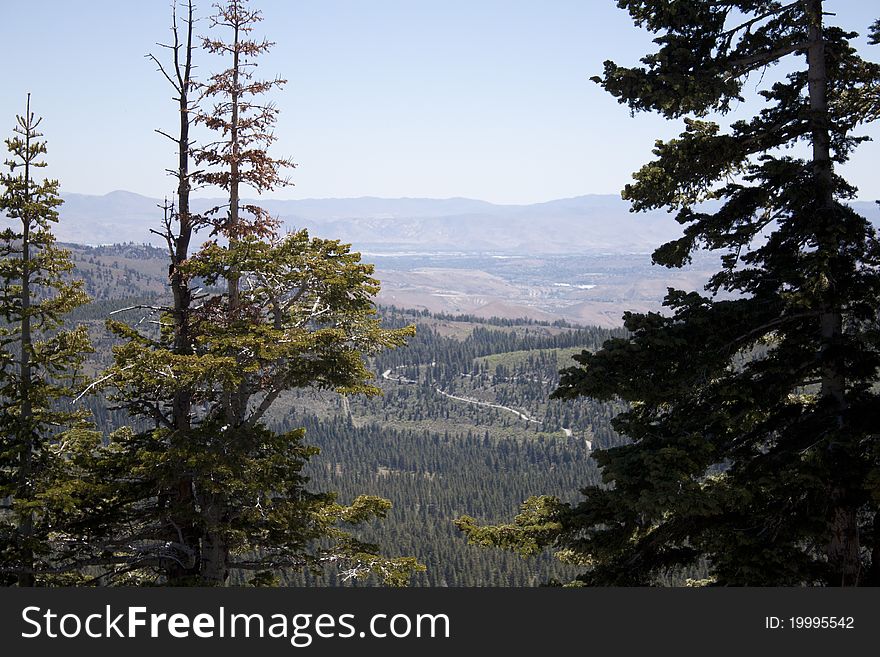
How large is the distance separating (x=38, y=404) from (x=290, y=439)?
25.1 ft

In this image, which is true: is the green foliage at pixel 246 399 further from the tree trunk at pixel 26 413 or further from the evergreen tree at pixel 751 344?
the evergreen tree at pixel 751 344

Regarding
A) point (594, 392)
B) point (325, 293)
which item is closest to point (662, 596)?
point (594, 392)

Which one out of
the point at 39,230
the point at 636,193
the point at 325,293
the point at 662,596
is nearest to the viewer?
the point at 662,596

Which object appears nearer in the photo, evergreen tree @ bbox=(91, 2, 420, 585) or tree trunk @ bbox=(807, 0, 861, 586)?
tree trunk @ bbox=(807, 0, 861, 586)

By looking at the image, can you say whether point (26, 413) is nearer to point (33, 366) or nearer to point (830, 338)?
point (33, 366)

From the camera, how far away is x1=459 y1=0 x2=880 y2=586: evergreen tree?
1310 centimetres

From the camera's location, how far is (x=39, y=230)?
68.5 ft

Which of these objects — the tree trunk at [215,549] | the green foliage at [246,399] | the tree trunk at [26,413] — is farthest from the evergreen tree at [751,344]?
the tree trunk at [26,413]

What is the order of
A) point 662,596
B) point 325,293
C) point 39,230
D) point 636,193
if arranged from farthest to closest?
point 39,230 < point 325,293 < point 636,193 < point 662,596

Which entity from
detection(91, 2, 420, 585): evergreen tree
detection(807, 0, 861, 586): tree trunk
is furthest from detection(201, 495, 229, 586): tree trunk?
detection(807, 0, 861, 586): tree trunk

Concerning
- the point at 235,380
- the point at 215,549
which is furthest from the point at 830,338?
the point at 215,549

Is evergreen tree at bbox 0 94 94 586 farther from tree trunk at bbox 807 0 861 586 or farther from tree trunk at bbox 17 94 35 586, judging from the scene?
tree trunk at bbox 807 0 861 586

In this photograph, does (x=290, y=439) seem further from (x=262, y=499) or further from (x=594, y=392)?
(x=594, y=392)

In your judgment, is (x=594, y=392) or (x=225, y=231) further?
(x=225, y=231)
